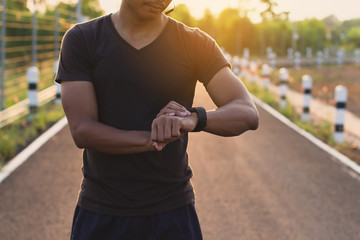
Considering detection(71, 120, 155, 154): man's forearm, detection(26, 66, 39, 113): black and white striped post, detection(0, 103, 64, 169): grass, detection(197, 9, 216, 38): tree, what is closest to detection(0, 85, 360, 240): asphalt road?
detection(0, 103, 64, 169): grass

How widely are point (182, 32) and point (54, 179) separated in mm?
4887

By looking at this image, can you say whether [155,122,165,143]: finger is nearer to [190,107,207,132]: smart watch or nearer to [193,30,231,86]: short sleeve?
[190,107,207,132]: smart watch

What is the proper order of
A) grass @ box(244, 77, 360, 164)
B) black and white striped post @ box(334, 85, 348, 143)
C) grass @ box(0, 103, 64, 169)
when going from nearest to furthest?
1. grass @ box(0, 103, 64, 169)
2. grass @ box(244, 77, 360, 164)
3. black and white striped post @ box(334, 85, 348, 143)

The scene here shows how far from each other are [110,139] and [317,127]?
9.93m

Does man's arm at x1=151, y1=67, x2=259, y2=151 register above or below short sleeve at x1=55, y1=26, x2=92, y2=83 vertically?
below

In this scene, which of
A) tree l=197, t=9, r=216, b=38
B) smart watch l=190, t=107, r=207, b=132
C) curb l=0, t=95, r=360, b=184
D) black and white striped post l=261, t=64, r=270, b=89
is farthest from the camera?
tree l=197, t=9, r=216, b=38

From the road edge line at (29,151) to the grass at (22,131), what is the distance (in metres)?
0.10

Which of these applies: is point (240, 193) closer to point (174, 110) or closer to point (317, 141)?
point (317, 141)

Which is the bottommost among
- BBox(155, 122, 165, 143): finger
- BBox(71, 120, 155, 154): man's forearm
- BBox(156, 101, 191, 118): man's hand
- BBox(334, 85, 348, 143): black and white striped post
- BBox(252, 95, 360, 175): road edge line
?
BBox(252, 95, 360, 175): road edge line

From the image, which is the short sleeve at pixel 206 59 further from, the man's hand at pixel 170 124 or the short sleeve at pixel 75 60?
the short sleeve at pixel 75 60

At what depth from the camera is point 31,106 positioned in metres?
11.8

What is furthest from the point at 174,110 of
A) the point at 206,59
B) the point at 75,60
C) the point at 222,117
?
the point at 75,60

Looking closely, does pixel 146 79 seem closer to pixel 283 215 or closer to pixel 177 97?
pixel 177 97

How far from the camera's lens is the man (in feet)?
7.68
